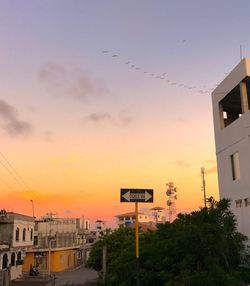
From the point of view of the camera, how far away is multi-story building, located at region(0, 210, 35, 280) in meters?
38.8

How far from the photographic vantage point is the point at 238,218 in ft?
72.3

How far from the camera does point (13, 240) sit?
39.8m

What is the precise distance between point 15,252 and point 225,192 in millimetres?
26226

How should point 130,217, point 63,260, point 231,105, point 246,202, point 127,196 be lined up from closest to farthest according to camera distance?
point 127,196
point 246,202
point 231,105
point 63,260
point 130,217

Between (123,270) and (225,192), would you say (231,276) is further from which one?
(225,192)

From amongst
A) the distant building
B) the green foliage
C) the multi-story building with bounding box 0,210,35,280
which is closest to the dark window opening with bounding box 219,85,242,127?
the green foliage

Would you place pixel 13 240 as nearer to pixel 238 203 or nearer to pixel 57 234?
pixel 57 234

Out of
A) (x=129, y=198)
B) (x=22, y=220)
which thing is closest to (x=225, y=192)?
(x=129, y=198)

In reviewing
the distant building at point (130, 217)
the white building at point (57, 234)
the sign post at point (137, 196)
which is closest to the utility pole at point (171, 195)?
the white building at point (57, 234)

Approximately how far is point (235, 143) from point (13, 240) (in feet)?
86.7

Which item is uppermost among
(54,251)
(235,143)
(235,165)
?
(235,143)

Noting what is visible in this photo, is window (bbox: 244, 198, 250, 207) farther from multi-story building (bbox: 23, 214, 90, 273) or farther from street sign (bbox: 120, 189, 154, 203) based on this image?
multi-story building (bbox: 23, 214, 90, 273)

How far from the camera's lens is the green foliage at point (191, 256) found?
14.2m

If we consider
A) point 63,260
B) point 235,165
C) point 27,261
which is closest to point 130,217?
point 63,260
